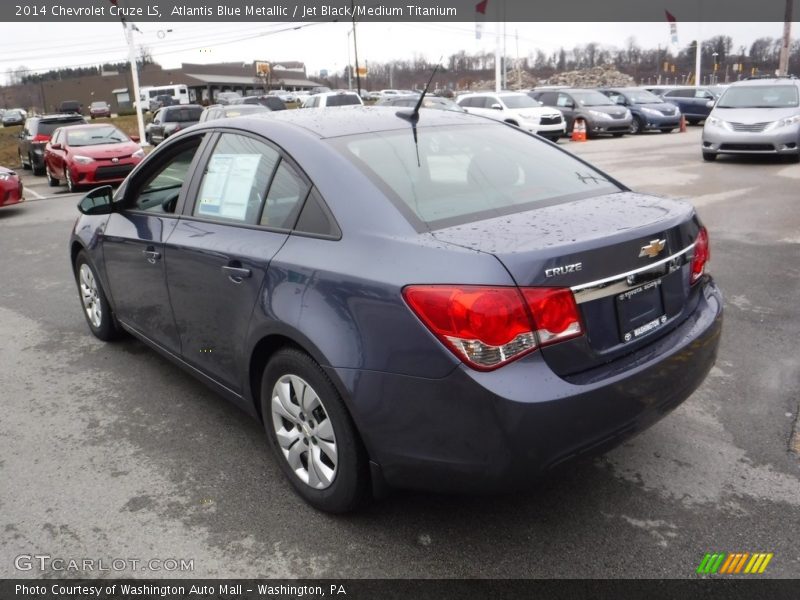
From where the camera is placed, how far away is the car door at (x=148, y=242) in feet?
12.8

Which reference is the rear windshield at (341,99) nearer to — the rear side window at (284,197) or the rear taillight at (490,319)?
the rear side window at (284,197)

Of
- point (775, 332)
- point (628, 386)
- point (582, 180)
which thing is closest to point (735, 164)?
point (775, 332)

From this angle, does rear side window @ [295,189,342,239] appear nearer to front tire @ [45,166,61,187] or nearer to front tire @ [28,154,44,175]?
front tire @ [45,166,61,187]

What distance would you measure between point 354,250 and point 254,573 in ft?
4.20

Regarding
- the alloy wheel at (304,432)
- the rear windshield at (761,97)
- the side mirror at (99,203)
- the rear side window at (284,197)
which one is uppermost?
the rear windshield at (761,97)

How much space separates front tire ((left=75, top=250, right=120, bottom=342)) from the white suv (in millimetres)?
17874

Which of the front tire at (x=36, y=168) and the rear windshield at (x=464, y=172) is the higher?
the rear windshield at (x=464, y=172)

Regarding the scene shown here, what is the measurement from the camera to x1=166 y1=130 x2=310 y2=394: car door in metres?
3.10

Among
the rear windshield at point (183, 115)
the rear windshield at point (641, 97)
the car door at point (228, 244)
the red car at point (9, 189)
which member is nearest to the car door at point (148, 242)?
the car door at point (228, 244)

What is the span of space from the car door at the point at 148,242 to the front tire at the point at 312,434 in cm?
108

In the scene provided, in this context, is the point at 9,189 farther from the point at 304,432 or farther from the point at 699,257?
the point at 699,257

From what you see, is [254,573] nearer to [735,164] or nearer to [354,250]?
[354,250]

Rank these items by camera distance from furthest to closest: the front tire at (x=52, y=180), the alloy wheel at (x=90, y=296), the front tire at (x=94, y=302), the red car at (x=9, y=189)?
the front tire at (x=52, y=180)
the red car at (x=9, y=189)
the alloy wheel at (x=90, y=296)
the front tire at (x=94, y=302)

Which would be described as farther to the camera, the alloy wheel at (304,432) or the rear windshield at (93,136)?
the rear windshield at (93,136)
